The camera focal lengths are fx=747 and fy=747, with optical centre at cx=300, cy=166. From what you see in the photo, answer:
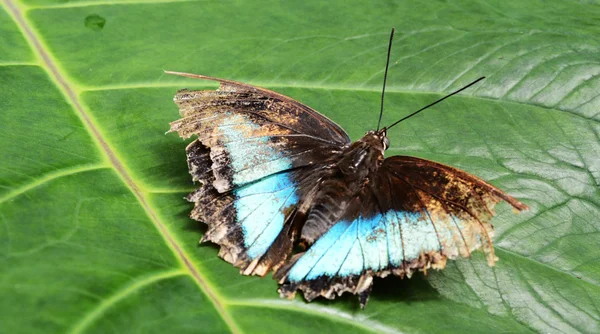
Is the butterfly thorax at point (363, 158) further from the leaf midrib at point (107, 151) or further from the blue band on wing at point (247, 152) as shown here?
the leaf midrib at point (107, 151)

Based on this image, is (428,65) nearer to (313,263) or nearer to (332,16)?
(332,16)

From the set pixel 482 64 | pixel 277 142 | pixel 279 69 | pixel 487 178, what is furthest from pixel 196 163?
pixel 482 64

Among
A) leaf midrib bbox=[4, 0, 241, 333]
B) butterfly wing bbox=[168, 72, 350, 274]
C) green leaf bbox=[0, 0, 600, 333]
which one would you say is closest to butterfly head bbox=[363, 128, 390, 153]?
butterfly wing bbox=[168, 72, 350, 274]

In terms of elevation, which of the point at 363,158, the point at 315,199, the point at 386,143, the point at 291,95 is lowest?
the point at 315,199

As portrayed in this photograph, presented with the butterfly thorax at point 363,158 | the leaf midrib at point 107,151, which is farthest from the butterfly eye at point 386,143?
the leaf midrib at point 107,151

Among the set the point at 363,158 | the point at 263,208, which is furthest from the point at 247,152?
the point at 363,158

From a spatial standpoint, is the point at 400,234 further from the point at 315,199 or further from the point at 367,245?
the point at 315,199
